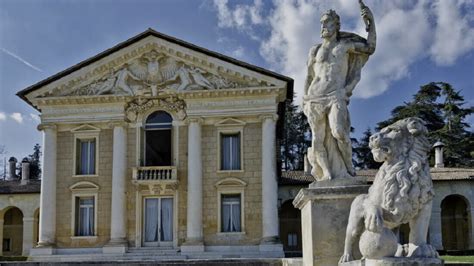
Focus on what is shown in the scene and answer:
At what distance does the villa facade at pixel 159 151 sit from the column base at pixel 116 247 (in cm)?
5

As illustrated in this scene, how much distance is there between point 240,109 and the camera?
103 feet

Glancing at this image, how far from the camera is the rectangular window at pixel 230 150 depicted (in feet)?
104

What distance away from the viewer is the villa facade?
3072cm

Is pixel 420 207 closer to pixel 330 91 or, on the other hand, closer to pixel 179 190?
pixel 330 91

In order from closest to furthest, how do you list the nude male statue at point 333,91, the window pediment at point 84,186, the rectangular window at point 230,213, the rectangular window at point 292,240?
the nude male statue at point 333,91 < the rectangular window at point 230,213 < the window pediment at point 84,186 < the rectangular window at point 292,240

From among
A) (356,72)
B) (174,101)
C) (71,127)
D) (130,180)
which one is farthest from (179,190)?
(356,72)

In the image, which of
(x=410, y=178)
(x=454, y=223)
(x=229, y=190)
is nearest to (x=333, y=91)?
(x=410, y=178)

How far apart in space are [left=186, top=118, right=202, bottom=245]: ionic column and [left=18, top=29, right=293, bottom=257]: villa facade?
5cm

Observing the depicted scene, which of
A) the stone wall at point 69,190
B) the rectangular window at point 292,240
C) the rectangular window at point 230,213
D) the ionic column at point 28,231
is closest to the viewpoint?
the rectangular window at point 230,213

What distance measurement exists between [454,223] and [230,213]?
21.1 meters

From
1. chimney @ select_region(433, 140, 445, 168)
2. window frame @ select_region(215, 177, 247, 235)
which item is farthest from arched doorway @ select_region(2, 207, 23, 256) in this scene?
chimney @ select_region(433, 140, 445, 168)

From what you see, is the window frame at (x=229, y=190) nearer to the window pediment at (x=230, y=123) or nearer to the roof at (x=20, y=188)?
the window pediment at (x=230, y=123)

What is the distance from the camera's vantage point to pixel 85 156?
32.8 metres

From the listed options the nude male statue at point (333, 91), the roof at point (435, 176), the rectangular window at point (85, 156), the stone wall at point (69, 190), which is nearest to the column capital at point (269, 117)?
the stone wall at point (69, 190)
